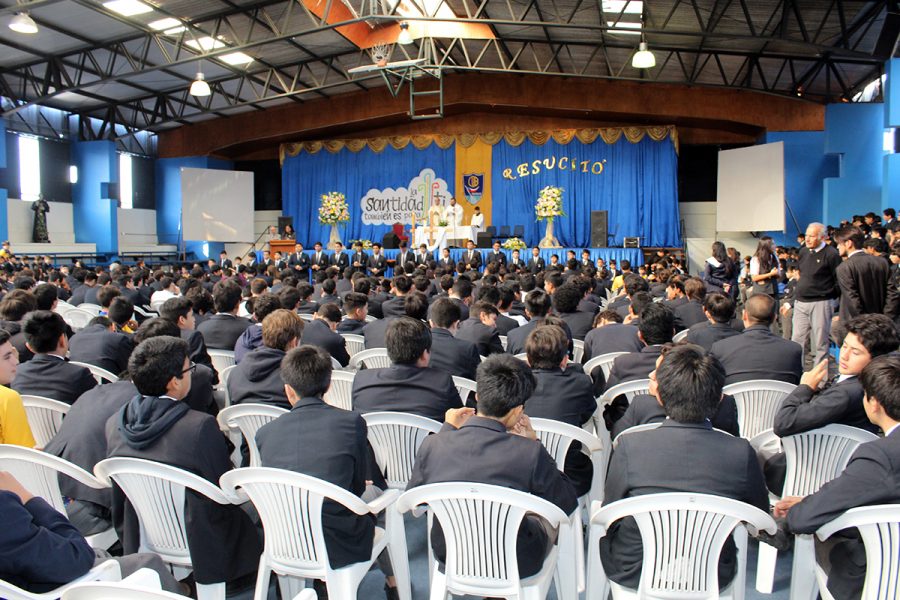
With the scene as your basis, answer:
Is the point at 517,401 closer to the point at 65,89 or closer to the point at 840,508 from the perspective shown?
the point at 840,508

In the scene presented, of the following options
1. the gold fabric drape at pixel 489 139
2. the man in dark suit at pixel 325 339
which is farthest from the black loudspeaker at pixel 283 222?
the man in dark suit at pixel 325 339

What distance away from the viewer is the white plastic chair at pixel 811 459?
7.89 ft

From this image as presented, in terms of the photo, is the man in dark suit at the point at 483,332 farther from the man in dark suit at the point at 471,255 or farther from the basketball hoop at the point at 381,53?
the man in dark suit at the point at 471,255

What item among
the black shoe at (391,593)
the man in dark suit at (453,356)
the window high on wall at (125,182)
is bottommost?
the black shoe at (391,593)

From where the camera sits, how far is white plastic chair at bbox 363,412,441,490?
264 cm

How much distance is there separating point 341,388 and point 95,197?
15841 millimetres

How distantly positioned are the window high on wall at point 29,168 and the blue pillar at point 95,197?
103cm

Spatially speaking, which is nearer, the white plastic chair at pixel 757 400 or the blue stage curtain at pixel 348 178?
the white plastic chair at pixel 757 400

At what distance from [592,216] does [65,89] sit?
36.5ft

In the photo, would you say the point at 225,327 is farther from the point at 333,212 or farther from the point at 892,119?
the point at 333,212

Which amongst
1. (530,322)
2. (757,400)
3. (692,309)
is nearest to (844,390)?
(757,400)

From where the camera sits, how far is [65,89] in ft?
41.0

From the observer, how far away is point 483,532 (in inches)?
75.3

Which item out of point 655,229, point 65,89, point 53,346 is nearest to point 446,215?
point 655,229
